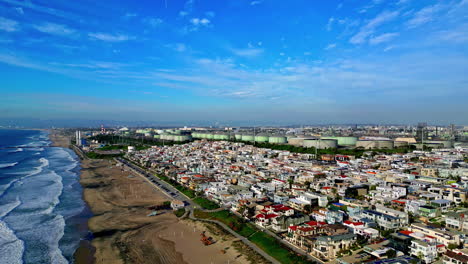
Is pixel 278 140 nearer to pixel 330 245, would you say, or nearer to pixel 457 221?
pixel 457 221

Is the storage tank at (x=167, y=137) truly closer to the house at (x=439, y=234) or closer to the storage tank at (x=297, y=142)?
the storage tank at (x=297, y=142)

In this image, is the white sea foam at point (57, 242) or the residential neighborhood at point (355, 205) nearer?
the residential neighborhood at point (355, 205)

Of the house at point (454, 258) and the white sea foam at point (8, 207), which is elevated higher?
the house at point (454, 258)

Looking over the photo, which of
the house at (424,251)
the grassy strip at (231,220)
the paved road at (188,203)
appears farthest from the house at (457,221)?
the grassy strip at (231,220)

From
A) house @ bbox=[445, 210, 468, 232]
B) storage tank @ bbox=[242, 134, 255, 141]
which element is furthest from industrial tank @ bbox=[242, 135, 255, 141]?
house @ bbox=[445, 210, 468, 232]

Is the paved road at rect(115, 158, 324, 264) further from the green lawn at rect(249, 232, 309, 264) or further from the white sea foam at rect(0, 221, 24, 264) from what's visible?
the white sea foam at rect(0, 221, 24, 264)

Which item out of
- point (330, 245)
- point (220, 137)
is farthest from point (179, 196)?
point (220, 137)
